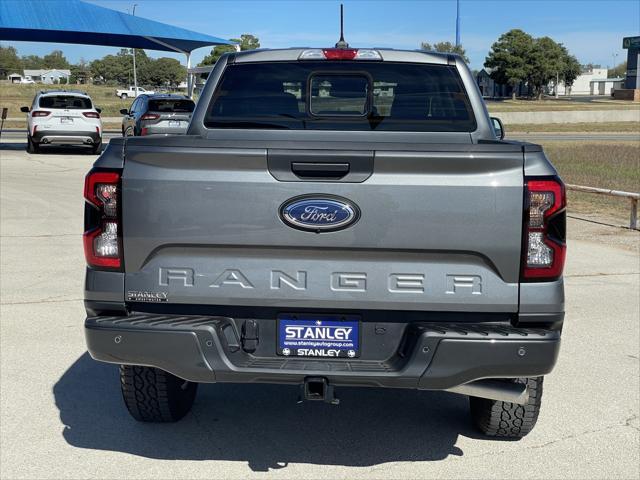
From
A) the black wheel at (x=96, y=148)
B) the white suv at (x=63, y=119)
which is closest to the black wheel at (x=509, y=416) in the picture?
the white suv at (x=63, y=119)

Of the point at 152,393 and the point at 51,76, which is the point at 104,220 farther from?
the point at 51,76

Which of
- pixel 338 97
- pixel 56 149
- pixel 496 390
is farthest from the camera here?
pixel 56 149

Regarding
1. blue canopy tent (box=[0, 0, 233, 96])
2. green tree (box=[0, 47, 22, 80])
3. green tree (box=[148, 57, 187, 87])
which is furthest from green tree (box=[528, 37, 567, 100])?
green tree (box=[0, 47, 22, 80])

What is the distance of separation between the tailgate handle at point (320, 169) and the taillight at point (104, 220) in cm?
79

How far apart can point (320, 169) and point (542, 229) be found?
98 centimetres

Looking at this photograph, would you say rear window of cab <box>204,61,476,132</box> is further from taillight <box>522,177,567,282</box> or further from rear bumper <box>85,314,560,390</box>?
rear bumper <box>85,314,560,390</box>

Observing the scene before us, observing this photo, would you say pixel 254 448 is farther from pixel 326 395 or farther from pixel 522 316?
pixel 522 316

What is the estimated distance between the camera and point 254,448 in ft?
14.7

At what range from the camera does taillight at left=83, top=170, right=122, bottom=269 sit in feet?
12.3

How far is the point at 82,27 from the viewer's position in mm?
Result: 28312

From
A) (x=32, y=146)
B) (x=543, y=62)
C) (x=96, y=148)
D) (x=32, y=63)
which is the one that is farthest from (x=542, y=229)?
(x=32, y=63)

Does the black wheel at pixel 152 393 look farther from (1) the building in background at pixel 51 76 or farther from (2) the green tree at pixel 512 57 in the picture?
(1) the building in background at pixel 51 76

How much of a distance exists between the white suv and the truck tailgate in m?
21.0

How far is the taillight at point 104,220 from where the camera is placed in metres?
3.75
